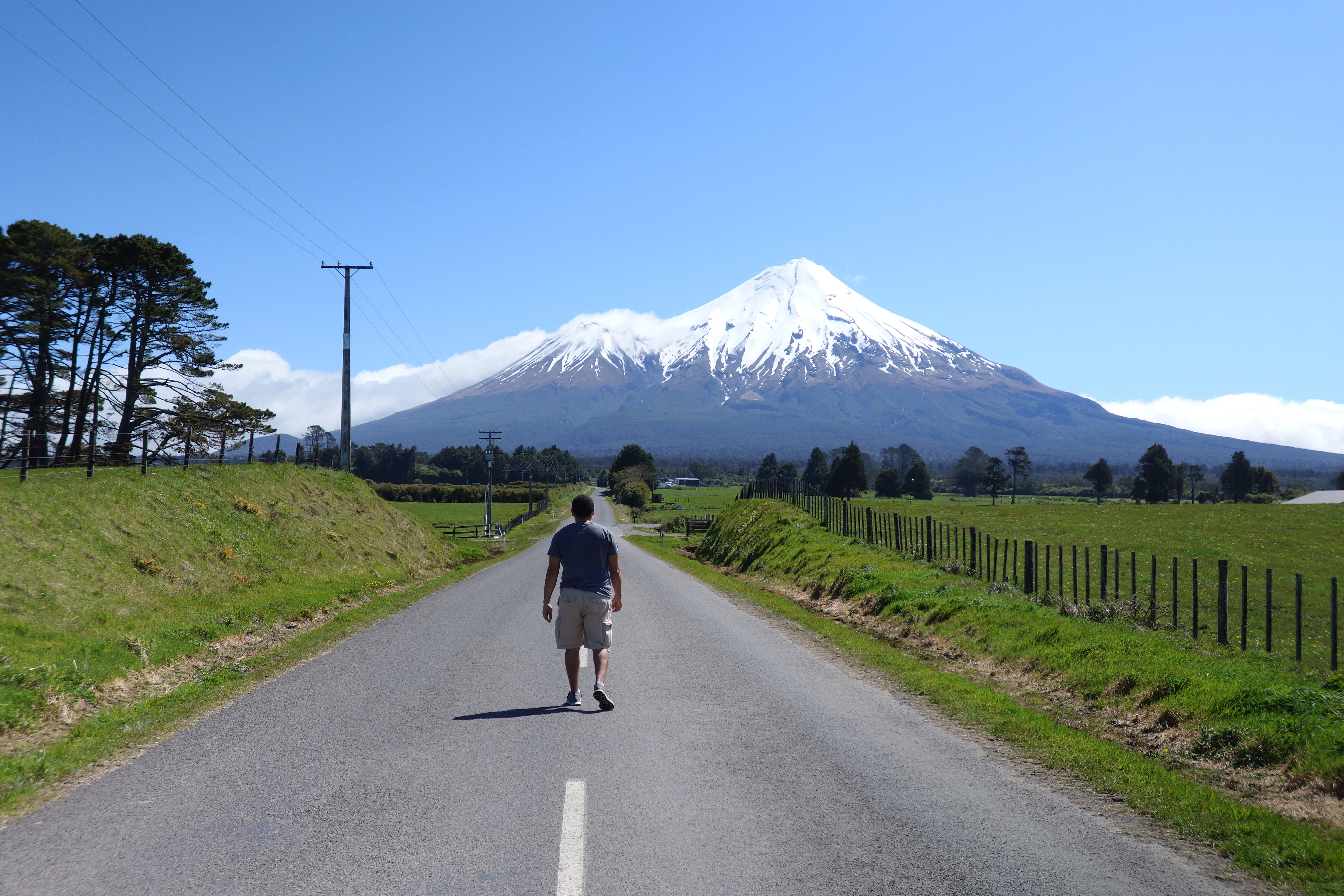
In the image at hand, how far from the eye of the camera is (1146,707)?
28.6 feet

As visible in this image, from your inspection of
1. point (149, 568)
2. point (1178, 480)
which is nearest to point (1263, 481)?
point (1178, 480)

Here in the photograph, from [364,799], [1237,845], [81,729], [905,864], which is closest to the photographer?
[905,864]

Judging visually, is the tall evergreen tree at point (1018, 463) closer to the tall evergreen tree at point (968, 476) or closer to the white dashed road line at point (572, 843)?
the tall evergreen tree at point (968, 476)

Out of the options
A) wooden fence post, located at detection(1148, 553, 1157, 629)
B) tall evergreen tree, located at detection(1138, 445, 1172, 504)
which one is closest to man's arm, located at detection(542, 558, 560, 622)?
wooden fence post, located at detection(1148, 553, 1157, 629)

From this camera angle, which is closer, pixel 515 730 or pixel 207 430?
pixel 515 730

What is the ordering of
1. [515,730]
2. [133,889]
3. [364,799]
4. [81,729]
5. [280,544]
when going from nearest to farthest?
[133,889], [364,799], [515,730], [81,729], [280,544]

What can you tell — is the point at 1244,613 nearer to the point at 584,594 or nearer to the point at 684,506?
the point at 584,594

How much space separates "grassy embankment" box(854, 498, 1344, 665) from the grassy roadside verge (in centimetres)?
597

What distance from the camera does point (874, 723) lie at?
7863 mm

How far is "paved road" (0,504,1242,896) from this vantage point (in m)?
4.32

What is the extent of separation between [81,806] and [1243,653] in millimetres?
13171

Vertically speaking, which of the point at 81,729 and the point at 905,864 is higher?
the point at 905,864

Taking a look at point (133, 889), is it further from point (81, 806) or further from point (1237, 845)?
point (1237, 845)

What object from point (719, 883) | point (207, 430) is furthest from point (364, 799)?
point (207, 430)
